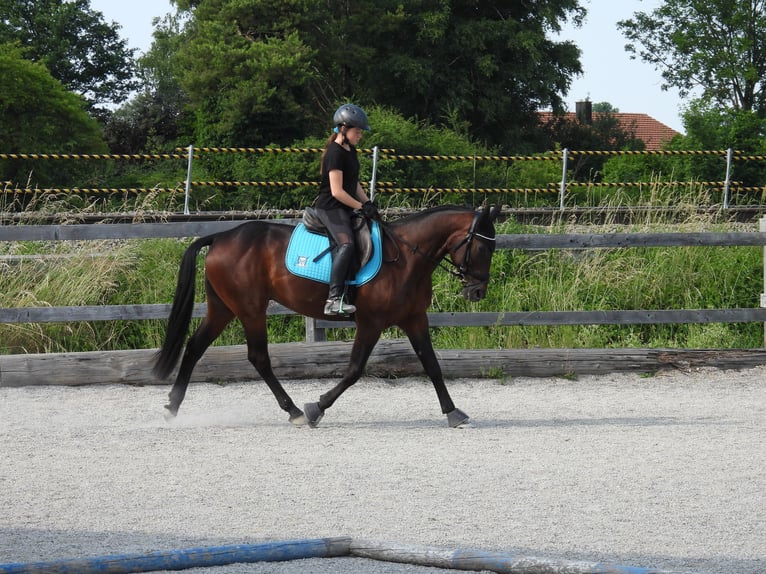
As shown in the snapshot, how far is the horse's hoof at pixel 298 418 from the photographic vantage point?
8.18 metres

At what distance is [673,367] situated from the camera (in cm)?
1060

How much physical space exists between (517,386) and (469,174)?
17.6 m

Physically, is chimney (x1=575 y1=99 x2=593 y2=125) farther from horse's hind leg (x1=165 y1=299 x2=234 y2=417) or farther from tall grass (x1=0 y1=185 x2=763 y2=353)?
horse's hind leg (x1=165 y1=299 x2=234 y2=417)

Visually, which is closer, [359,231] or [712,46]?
[359,231]

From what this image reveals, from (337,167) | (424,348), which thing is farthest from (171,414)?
(337,167)

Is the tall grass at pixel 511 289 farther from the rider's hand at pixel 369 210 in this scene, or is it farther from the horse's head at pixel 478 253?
the rider's hand at pixel 369 210

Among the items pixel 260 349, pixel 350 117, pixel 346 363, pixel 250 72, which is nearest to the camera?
pixel 350 117

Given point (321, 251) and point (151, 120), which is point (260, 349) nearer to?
point (321, 251)

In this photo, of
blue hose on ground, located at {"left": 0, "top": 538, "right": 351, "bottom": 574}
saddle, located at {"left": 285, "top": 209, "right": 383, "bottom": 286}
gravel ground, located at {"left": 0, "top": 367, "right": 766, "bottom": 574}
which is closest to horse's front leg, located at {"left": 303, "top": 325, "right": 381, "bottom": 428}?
gravel ground, located at {"left": 0, "top": 367, "right": 766, "bottom": 574}

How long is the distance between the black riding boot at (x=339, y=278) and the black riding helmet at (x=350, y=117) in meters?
0.86

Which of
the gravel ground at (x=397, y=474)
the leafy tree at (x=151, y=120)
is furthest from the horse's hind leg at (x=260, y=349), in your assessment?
the leafy tree at (x=151, y=120)

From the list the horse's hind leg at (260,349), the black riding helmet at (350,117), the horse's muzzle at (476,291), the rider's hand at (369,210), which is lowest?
the horse's hind leg at (260,349)

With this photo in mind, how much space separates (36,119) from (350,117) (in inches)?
1006

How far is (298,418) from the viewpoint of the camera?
8188mm
